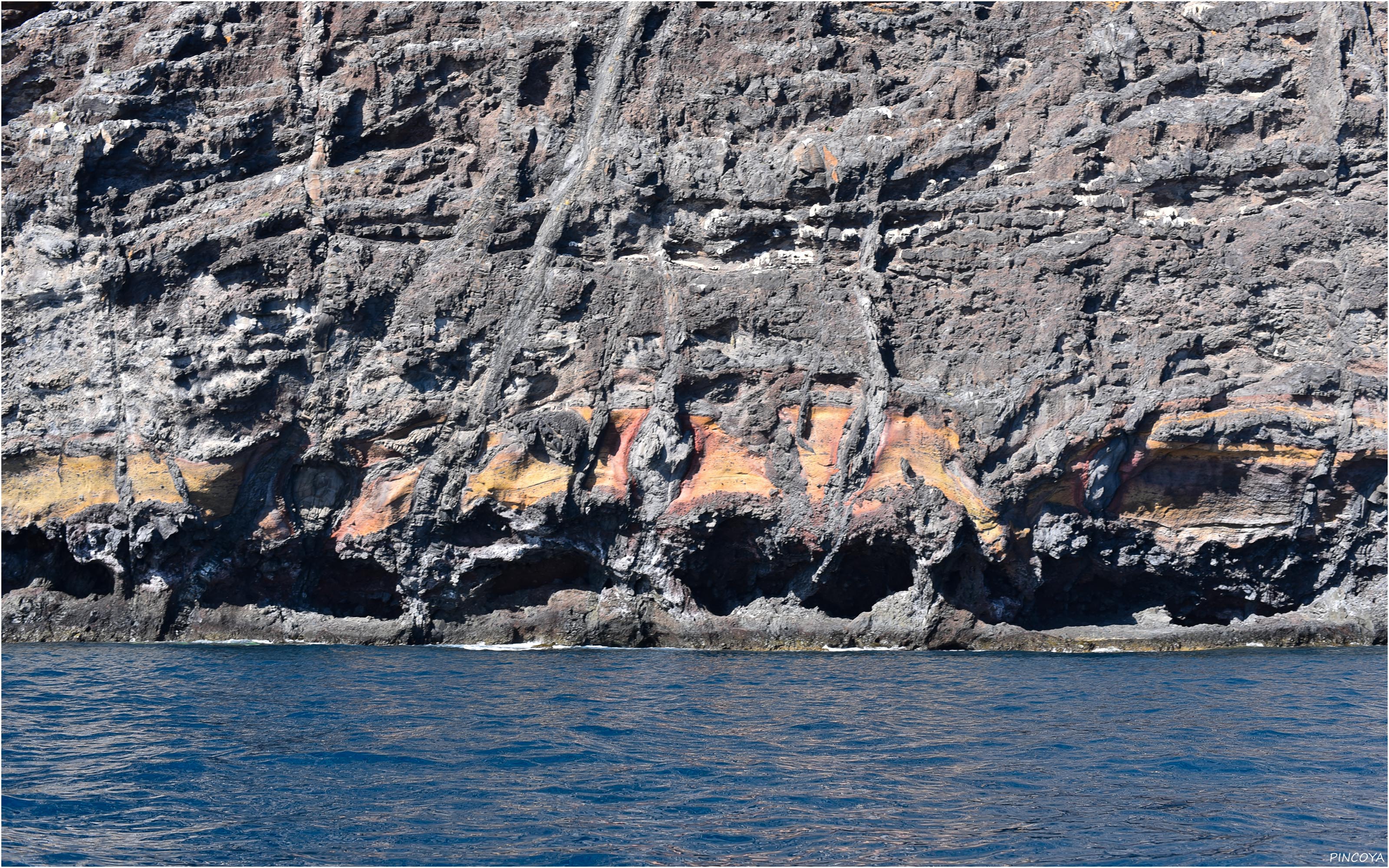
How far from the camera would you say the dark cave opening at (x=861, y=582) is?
22094 mm

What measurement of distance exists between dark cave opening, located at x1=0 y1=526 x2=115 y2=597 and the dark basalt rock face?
0.07 meters

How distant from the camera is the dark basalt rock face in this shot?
837 inches

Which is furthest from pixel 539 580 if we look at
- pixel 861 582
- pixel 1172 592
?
pixel 1172 592

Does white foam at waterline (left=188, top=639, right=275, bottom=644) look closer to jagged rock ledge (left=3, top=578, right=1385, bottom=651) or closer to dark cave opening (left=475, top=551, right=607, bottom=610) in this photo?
jagged rock ledge (left=3, top=578, right=1385, bottom=651)

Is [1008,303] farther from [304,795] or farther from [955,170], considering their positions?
[304,795]

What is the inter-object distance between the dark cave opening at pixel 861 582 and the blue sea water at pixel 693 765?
4.41m

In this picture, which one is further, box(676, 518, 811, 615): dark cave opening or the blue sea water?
box(676, 518, 811, 615): dark cave opening

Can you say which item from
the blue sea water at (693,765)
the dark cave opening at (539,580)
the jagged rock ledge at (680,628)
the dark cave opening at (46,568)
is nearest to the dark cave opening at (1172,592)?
the jagged rock ledge at (680,628)

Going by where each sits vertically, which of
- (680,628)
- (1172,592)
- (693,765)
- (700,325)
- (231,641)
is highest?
(700,325)

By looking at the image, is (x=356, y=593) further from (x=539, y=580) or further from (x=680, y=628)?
(x=680, y=628)

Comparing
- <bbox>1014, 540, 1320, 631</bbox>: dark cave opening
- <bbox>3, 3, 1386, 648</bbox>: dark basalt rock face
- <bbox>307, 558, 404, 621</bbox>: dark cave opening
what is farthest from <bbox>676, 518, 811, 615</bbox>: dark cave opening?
<bbox>307, 558, 404, 621</bbox>: dark cave opening

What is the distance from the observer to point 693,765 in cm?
1148

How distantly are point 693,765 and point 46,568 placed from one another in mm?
17142

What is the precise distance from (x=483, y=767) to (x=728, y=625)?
1034 cm
